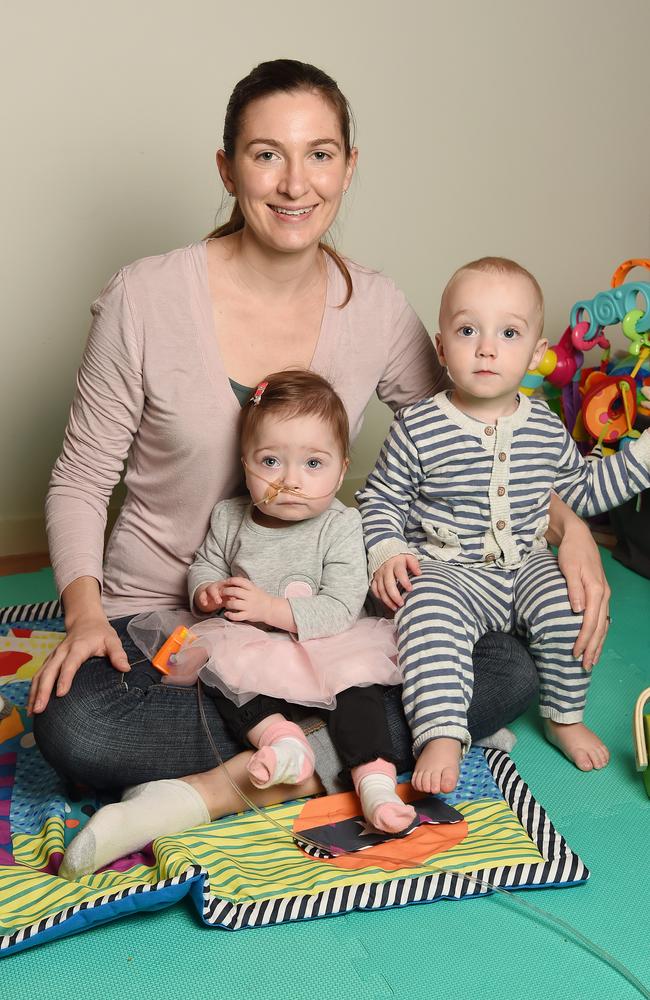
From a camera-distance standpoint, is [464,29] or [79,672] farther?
[464,29]

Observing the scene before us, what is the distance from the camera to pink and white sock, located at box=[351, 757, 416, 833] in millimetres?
1310

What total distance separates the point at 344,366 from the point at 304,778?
25.7 inches

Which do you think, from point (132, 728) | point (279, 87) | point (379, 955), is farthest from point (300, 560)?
point (279, 87)

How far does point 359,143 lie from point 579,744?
1587 millimetres

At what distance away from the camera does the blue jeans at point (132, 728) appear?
1.37 meters

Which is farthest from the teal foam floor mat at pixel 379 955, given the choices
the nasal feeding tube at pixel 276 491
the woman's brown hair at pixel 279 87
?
the woman's brown hair at pixel 279 87

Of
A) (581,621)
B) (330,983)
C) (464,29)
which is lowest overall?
(330,983)

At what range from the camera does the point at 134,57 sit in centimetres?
219

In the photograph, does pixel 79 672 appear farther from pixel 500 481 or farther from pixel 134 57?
pixel 134 57

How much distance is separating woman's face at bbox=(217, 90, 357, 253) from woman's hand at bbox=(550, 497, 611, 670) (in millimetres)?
617

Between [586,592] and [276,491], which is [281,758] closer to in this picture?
[276,491]

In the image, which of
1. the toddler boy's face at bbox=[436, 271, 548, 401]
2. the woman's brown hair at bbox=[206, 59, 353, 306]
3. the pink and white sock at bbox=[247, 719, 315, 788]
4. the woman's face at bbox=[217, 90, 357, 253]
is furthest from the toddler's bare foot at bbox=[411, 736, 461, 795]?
the woman's brown hair at bbox=[206, 59, 353, 306]

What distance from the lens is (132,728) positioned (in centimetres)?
140

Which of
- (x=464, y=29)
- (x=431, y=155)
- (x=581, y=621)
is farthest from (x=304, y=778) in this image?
(x=464, y=29)
